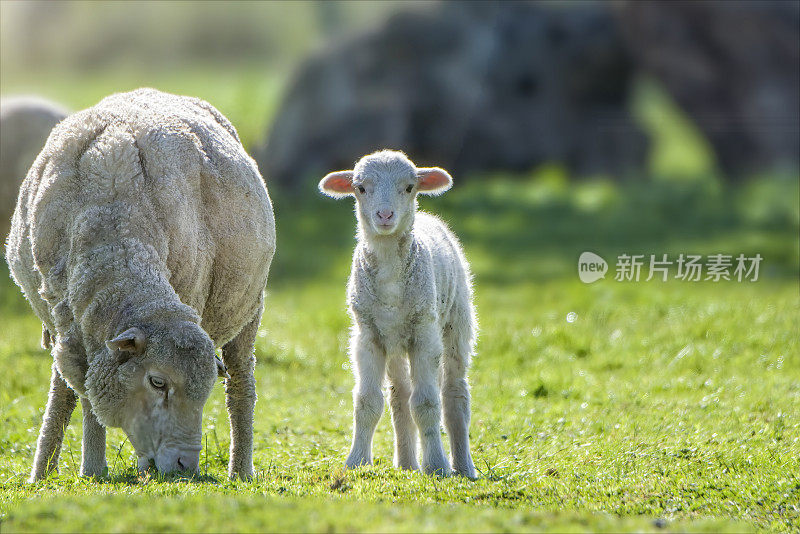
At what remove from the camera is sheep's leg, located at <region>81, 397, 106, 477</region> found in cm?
688

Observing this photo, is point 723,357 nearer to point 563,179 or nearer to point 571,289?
point 571,289

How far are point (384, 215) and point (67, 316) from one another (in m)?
1.93

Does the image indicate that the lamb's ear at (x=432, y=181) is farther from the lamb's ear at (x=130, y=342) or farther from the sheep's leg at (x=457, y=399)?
the lamb's ear at (x=130, y=342)

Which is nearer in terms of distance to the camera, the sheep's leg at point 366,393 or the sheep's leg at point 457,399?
the sheep's leg at point 366,393

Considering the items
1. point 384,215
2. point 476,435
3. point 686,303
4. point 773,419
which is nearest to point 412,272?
point 384,215

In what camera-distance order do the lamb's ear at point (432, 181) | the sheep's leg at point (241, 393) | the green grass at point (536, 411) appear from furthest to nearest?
the sheep's leg at point (241, 393), the lamb's ear at point (432, 181), the green grass at point (536, 411)

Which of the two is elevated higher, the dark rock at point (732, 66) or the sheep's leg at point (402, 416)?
the dark rock at point (732, 66)

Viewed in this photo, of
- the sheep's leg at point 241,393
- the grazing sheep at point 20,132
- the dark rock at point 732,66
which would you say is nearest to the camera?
the sheep's leg at point 241,393

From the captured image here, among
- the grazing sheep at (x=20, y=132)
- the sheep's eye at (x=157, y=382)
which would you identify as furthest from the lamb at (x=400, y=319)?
the grazing sheep at (x=20, y=132)

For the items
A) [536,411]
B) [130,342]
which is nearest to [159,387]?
[130,342]

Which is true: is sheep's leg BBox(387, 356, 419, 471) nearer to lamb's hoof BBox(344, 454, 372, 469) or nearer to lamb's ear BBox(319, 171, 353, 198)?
lamb's hoof BBox(344, 454, 372, 469)

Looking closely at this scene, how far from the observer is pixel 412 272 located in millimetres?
6645

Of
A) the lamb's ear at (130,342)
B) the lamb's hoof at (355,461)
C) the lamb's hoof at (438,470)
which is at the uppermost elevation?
the lamb's ear at (130,342)

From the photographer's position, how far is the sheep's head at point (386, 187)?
6.50m
